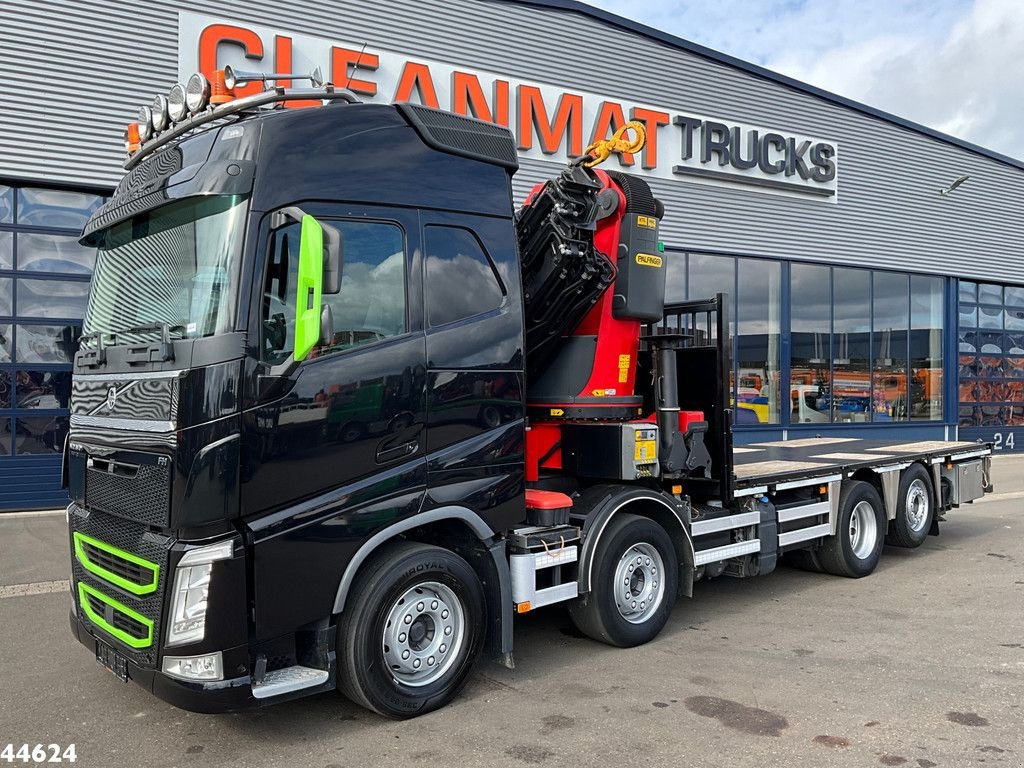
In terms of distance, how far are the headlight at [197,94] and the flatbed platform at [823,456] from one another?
468 centimetres

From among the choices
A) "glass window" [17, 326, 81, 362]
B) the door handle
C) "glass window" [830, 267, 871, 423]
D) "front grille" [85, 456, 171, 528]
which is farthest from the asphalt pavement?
"glass window" [830, 267, 871, 423]

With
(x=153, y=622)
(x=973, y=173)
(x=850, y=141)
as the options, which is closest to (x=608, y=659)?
(x=153, y=622)

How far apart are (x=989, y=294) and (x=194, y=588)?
935 inches

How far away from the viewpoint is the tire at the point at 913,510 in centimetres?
873

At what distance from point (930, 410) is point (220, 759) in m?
21.1

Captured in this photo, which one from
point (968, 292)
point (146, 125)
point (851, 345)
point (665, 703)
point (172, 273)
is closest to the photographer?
point (172, 273)

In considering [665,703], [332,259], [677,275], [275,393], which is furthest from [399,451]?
[677,275]

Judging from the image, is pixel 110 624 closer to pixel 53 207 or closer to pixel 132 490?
pixel 132 490

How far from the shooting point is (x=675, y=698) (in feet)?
15.6

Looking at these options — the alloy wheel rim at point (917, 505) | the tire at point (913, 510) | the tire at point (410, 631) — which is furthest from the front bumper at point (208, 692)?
the alloy wheel rim at point (917, 505)

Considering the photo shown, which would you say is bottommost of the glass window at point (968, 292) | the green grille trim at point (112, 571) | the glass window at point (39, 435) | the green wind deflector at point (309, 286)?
the green grille trim at point (112, 571)

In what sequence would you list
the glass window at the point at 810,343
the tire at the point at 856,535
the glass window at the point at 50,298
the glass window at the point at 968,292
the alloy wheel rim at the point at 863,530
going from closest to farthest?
1. the tire at the point at 856,535
2. the alloy wheel rim at the point at 863,530
3. the glass window at the point at 50,298
4. the glass window at the point at 810,343
5. the glass window at the point at 968,292

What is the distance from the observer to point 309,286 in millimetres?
3848

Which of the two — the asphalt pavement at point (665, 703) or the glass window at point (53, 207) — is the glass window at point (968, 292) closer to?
the asphalt pavement at point (665, 703)
